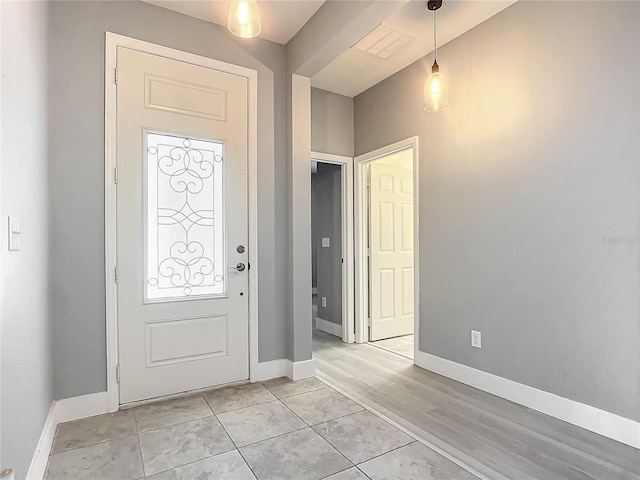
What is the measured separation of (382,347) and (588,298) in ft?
6.97

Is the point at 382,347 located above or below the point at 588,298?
below

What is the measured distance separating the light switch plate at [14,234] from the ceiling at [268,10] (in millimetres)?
1914

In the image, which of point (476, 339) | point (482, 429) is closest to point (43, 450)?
point (482, 429)

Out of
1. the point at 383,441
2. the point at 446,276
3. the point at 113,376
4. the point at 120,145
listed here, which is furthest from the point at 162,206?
the point at 446,276

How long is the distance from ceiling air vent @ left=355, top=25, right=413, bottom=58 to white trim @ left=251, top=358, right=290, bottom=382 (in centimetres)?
A: 270

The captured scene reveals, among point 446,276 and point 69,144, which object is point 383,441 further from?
point 69,144

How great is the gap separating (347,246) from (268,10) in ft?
7.82

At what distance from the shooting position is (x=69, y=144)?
2240 millimetres

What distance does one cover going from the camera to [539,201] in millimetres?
2389

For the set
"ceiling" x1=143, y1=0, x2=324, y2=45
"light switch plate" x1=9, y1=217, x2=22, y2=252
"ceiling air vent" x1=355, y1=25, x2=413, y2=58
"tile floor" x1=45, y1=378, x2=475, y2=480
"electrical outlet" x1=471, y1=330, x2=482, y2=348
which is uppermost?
"ceiling" x1=143, y1=0, x2=324, y2=45

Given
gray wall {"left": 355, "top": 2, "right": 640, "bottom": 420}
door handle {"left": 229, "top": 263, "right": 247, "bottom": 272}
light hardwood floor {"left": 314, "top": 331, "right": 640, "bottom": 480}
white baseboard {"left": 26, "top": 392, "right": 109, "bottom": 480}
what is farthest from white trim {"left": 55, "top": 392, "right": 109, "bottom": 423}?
gray wall {"left": 355, "top": 2, "right": 640, "bottom": 420}

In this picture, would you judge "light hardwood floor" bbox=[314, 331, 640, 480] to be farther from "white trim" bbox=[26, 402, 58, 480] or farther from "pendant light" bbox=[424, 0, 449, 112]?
"pendant light" bbox=[424, 0, 449, 112]

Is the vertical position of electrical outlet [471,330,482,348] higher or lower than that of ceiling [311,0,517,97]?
lower

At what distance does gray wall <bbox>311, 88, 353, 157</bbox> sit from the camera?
12.8ft
